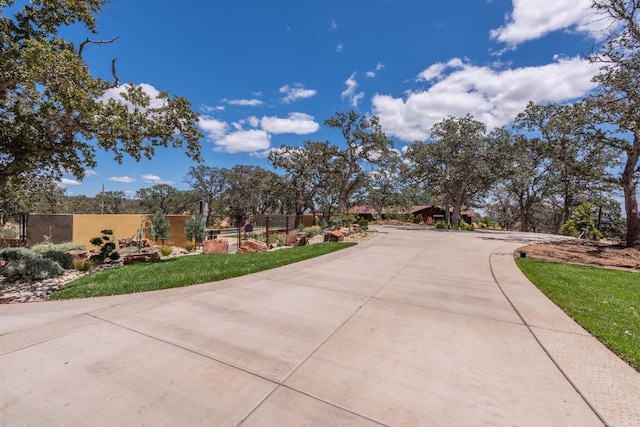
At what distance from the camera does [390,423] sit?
1.98 metres

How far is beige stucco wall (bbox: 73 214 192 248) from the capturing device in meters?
13.2

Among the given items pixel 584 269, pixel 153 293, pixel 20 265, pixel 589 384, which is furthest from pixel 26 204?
pixel 584 269

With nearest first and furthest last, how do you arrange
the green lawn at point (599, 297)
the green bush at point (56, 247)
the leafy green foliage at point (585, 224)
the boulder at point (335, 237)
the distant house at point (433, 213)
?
the green lawn at point (599, 297) < the green bush at point (56, 247) < the boulder at point (335, 237) < the leafy green foliage at point (585, 224) < the distant house at point (433, 213)

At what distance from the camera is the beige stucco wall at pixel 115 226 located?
1316 centimetres

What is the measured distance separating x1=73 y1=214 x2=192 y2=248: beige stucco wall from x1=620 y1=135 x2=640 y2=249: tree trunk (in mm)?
21577

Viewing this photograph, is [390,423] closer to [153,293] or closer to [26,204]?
[153,293]

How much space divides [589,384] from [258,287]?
14.9ft

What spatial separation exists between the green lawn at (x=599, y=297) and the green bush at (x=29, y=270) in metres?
10.7

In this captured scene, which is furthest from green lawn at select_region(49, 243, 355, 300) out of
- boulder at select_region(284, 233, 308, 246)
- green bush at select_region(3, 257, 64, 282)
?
boulder at select_region(284, 233, 308, 246)

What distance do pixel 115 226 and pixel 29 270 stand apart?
27.7ft

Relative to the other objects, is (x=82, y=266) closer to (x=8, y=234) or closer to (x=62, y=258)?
(x=62, y=258)

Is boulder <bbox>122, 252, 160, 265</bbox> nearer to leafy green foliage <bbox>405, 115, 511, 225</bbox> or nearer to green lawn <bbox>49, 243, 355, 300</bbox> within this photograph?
green lawn <bbox>49, 243, 355, 300</bbox>

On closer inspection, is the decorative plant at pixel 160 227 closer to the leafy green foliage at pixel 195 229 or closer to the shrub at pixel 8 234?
the leafy green foliage at pixel 195 229

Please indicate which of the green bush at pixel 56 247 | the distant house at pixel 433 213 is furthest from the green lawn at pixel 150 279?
the distant house at pixel 433 213
